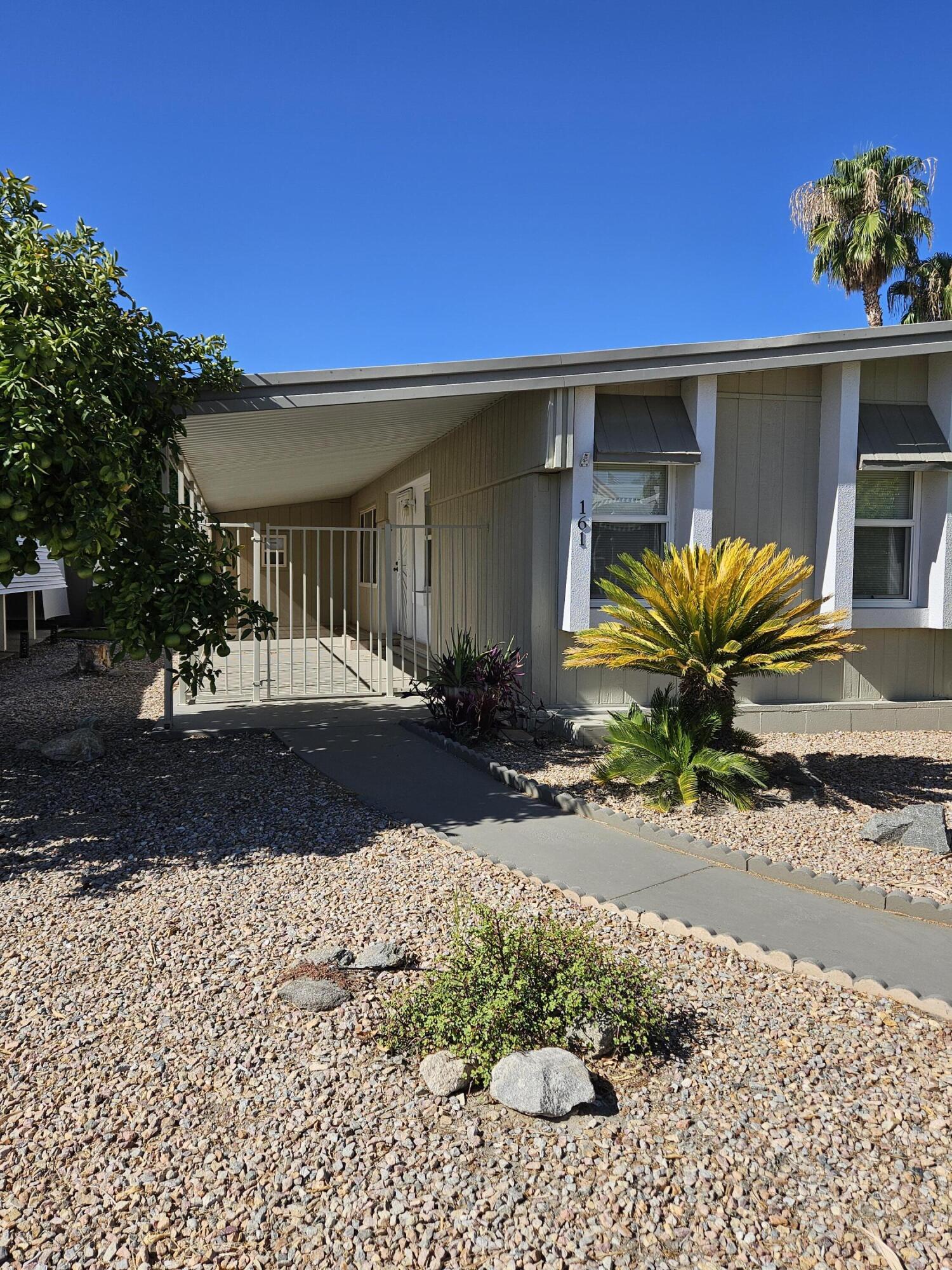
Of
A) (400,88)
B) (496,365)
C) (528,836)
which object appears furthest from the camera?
(400,88)

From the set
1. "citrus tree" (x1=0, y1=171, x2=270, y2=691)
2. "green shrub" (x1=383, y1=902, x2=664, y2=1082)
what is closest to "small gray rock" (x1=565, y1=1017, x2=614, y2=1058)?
"green shrub" (x1=383, y1=902, x2=664, y2=1082)

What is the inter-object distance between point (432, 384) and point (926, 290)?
781 inches

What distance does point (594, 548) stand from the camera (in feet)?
25.3

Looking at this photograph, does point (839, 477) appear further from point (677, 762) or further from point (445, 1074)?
point (445, 1074)

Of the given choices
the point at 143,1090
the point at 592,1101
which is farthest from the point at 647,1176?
the point at 143,1090

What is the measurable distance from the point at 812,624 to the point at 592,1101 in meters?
3.77

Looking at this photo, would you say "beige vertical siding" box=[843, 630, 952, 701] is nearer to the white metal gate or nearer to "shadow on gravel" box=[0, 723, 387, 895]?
the white metal gate

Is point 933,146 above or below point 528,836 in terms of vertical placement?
above

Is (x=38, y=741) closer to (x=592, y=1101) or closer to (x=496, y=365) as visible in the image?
(x=496, y=365)

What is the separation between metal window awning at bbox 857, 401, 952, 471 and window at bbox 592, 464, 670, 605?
1.91 m

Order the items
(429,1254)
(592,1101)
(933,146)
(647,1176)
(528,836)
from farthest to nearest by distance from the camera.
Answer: (933,146) → (528,836) → (592,1101) → (647,1176) → (429,1254)

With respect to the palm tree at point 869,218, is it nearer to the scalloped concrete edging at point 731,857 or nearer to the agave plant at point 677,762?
the agave plant at point 677,762

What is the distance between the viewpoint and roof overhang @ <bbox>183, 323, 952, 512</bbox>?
653 centimetres

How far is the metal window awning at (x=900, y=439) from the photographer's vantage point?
7.89m
